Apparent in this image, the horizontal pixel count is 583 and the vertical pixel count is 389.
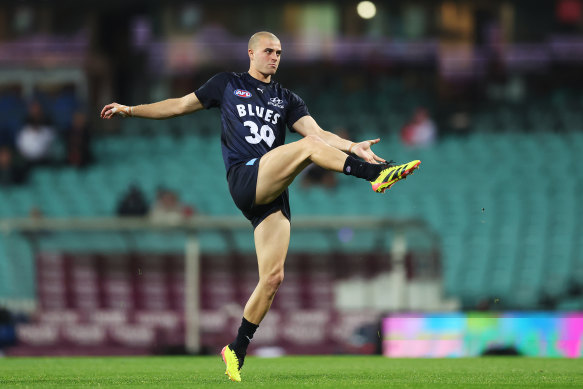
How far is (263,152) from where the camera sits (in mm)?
7270

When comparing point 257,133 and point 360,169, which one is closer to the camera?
point 360,169

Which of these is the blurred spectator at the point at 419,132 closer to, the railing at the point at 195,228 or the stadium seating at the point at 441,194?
the stadium seating at the point at 441,194

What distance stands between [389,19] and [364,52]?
1.22 m

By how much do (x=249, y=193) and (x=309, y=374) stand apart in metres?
1.56

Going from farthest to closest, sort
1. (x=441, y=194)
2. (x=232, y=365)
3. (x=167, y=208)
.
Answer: (x=441, y=194)
(x=167, y=208)
(x=232, y=365)

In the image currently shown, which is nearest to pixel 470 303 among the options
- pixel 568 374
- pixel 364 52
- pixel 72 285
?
pixel 72 285

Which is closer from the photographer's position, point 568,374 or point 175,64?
point 568,374

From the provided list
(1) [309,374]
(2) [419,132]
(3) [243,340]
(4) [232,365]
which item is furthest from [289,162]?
(2) [419,132]

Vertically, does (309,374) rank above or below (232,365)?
below

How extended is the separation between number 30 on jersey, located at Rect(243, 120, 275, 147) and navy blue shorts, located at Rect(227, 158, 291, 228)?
8.0 inches

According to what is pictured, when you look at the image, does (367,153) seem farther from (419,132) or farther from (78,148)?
(78,148)

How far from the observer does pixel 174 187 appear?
63.0 ft

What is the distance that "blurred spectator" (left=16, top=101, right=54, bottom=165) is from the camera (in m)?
20.6

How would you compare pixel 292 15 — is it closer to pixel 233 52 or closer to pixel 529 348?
pixel 233 52
